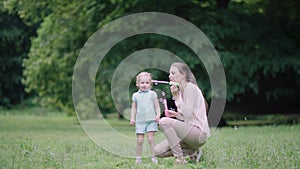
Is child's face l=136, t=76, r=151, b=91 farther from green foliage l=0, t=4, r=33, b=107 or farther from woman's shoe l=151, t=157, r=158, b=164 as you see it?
green foliage l=0, t=4, r=33, b=107

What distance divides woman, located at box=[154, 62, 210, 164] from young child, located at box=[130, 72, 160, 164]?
0.24 metres

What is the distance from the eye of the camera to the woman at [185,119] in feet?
25.1

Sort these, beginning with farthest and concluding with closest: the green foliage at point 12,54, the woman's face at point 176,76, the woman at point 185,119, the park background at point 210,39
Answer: the green foliage at point 12,54 < the park background at point 210,39 < the woman's face at point 176,76 < the woman at point 185,119

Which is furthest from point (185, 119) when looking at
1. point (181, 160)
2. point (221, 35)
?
point (221, 35)

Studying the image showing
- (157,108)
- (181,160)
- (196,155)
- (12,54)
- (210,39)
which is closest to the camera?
(181,160)

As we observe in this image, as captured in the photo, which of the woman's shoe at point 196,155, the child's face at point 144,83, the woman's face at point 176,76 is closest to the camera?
the woman's face at point 176,76

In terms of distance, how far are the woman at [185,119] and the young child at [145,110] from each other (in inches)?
9.3

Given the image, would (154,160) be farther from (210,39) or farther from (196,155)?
(210,39)

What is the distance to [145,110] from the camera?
7.98 meters

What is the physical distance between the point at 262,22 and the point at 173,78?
1336 cm

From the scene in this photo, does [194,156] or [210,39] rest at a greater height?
[210,39]

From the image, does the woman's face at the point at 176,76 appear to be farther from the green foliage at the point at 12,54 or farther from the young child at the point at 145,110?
the green foliage at the point at 12,54

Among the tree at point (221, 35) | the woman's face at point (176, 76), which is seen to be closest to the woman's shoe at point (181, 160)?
the woman's face at point (176, 76)

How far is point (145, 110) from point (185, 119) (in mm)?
578
